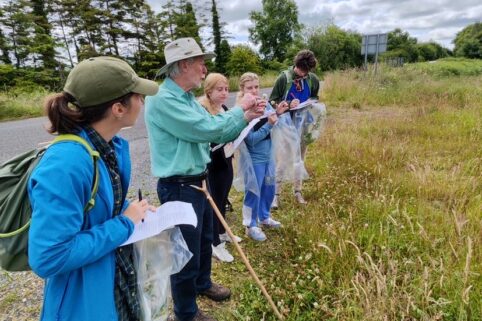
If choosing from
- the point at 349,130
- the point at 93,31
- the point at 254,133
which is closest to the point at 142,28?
the point at 93,31

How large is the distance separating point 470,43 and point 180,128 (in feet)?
308

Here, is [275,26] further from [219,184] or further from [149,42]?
[219,184]

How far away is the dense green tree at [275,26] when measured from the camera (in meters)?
53.7

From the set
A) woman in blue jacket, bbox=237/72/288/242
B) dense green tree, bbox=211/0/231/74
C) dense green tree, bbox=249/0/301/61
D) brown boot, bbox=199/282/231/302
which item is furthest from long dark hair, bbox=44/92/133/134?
dense green tree, bbox=249/0/301/61

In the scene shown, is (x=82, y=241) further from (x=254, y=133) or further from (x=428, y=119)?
(x=428, y=119)

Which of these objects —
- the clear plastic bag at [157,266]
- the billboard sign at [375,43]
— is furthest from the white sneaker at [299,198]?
the billboard sign at [375,43]

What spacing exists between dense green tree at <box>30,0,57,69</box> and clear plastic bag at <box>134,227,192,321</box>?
2729cm

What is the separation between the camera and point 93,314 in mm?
1252

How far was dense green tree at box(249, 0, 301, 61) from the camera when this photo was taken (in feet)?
176

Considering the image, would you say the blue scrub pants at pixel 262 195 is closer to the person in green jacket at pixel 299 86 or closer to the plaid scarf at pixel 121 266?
the person in green jacket at pixel 299 86

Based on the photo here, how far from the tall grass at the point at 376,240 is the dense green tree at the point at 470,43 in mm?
85299

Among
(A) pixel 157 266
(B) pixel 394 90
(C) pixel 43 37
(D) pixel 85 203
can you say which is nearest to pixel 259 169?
(A) pixel 157 266

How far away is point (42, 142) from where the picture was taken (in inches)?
189

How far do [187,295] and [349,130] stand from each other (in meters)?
6.01
